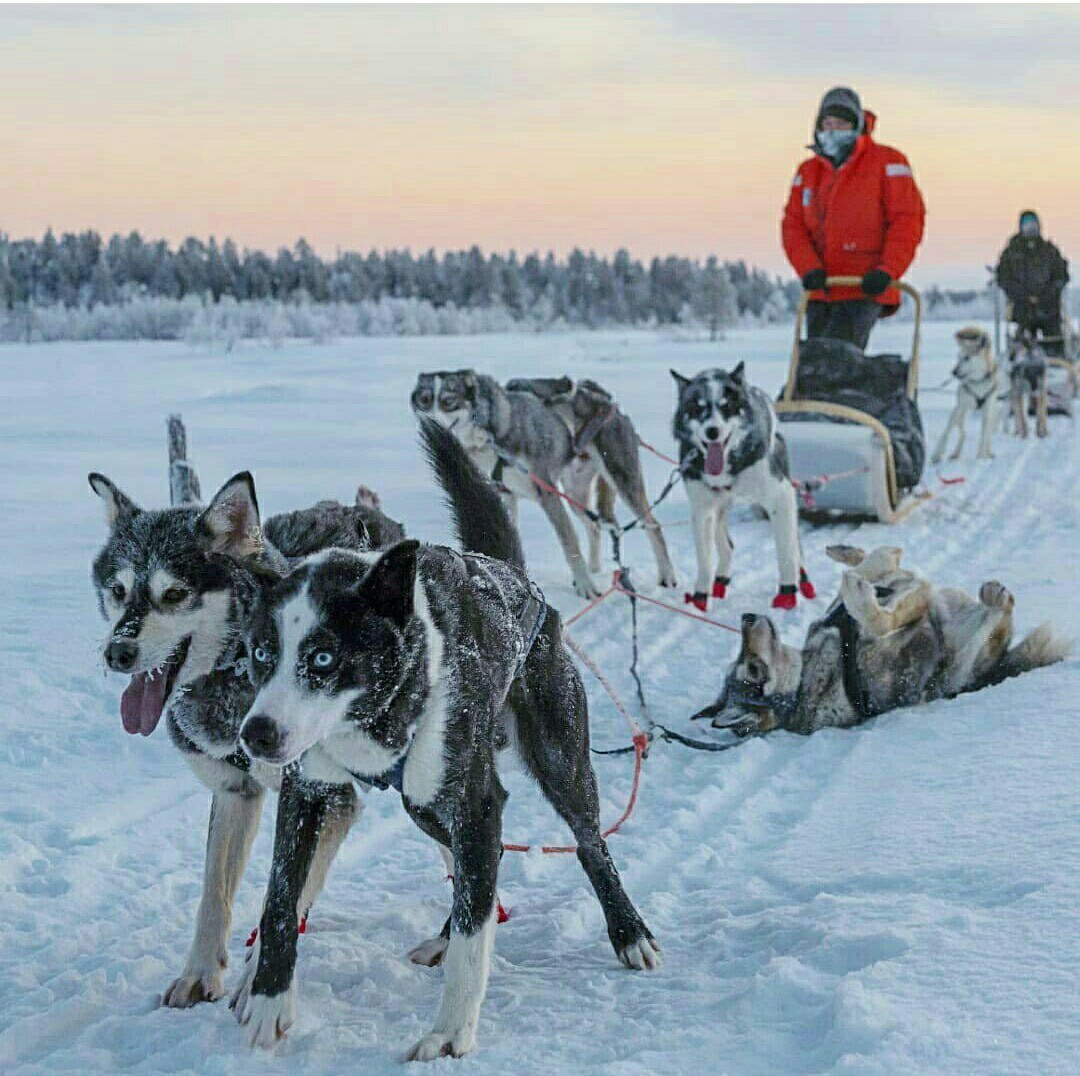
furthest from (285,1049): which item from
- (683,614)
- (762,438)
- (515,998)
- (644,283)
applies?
(644,283)

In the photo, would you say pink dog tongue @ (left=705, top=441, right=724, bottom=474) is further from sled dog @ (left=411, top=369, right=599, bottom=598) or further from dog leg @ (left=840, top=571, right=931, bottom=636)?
dog leg @ (left=840, top=571, right=931, bottom=636)

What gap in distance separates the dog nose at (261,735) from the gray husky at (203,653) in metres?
0.30

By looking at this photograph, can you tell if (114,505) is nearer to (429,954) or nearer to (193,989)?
(193,989)

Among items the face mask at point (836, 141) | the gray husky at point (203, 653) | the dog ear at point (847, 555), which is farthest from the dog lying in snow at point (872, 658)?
the face mask at point (836, 141)

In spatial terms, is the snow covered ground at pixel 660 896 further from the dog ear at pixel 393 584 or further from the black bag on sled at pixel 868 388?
the black bag on sled at pixel 868 388

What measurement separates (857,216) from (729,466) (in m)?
2.25

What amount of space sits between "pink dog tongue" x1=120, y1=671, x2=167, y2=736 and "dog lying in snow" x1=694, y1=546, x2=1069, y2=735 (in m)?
1.84

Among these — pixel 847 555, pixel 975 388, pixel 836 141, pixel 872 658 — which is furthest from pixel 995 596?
pixel 975 388

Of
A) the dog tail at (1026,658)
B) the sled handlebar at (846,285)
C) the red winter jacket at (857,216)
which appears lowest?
the dog tail at (1026,658)

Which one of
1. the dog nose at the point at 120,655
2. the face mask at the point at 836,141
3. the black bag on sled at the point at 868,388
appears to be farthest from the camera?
the black bag on sled at the point at 868,388

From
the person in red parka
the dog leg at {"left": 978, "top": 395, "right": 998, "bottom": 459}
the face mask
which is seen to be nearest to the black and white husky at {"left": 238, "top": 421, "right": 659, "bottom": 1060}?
the person in red parka

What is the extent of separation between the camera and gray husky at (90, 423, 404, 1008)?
2.01 m

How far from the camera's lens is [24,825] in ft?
9.47

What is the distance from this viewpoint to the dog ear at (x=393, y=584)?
67.6 inches
